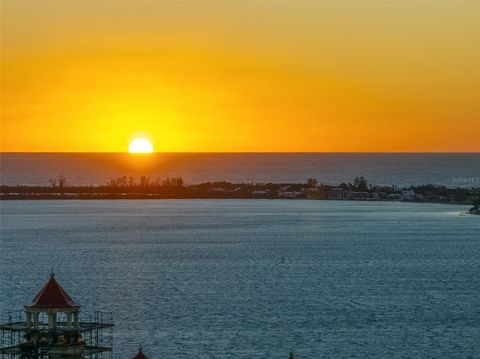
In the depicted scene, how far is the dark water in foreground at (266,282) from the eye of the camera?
66.9m

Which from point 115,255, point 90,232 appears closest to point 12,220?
point 90,232

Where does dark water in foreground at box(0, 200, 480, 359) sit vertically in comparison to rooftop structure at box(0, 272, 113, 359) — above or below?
below

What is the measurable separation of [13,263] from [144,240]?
31.4 meters

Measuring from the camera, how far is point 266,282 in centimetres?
9419

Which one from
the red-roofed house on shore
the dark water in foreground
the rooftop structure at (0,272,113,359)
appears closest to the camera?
the rooftop structure at (0,272,113,359)

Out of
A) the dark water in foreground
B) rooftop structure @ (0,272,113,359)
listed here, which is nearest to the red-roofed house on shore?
rooftop structure @ (0,272,113,359)

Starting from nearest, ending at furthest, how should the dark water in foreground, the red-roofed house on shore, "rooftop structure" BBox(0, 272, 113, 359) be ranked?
"rooftop structure" BBox(0, 272, 113, 359) < the red-roofed house on shore < the dark water in foreground

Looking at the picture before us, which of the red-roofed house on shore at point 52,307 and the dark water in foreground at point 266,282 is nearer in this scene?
the red-roofed house on shore at point 52,307

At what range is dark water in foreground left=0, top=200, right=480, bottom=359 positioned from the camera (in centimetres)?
6688

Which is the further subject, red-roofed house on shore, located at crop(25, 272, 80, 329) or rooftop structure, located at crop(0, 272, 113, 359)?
red-roofed house on shore, located at crop(25, 272, 80, 329)

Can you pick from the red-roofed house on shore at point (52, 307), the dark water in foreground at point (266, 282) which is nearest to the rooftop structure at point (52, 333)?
the red-roofed house on shore at point (52, 307)

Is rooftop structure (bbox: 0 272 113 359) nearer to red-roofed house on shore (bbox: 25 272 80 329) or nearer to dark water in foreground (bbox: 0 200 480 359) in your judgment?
red-roofed house on shore (bbox: 25 272 80 329)

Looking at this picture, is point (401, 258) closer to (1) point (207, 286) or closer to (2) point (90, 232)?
(1) point (207, 286)

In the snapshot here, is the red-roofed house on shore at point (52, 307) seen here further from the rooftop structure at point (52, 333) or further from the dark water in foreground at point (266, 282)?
the dark water in foreground at point (266, 282)
